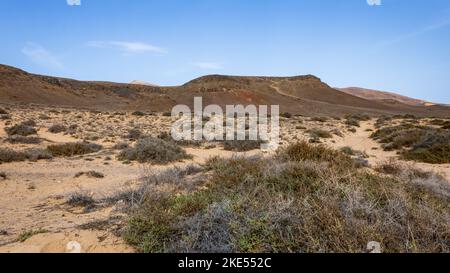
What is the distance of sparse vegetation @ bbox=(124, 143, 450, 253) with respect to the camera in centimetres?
344

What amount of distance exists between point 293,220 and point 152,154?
27.8 ft

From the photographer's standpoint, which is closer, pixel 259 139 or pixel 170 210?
pixel 170 210

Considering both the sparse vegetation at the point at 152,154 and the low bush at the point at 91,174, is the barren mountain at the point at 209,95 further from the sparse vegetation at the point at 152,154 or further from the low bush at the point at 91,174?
the low bush at the point at 91,174

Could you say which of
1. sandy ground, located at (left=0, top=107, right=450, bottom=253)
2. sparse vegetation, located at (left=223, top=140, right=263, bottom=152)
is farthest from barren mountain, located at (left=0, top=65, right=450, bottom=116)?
sandy ground, located at (left=0, top=107, right=450, bottom=253)

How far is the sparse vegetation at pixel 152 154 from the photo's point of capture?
1137cm

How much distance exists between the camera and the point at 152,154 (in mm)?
11656

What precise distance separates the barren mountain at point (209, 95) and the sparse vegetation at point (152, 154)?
89.4 feet

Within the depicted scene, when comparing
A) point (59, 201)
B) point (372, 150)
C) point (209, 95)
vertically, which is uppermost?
point (209, 95)

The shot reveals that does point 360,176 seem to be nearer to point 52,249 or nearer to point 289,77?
point 52,249

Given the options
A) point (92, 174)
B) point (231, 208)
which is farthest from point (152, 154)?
point (231, 208)

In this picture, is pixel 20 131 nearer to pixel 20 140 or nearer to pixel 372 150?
pixel 20 140

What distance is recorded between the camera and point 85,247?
397cm

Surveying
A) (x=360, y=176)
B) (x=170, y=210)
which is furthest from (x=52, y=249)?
(x=360, y=176)

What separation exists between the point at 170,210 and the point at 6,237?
2.15m
